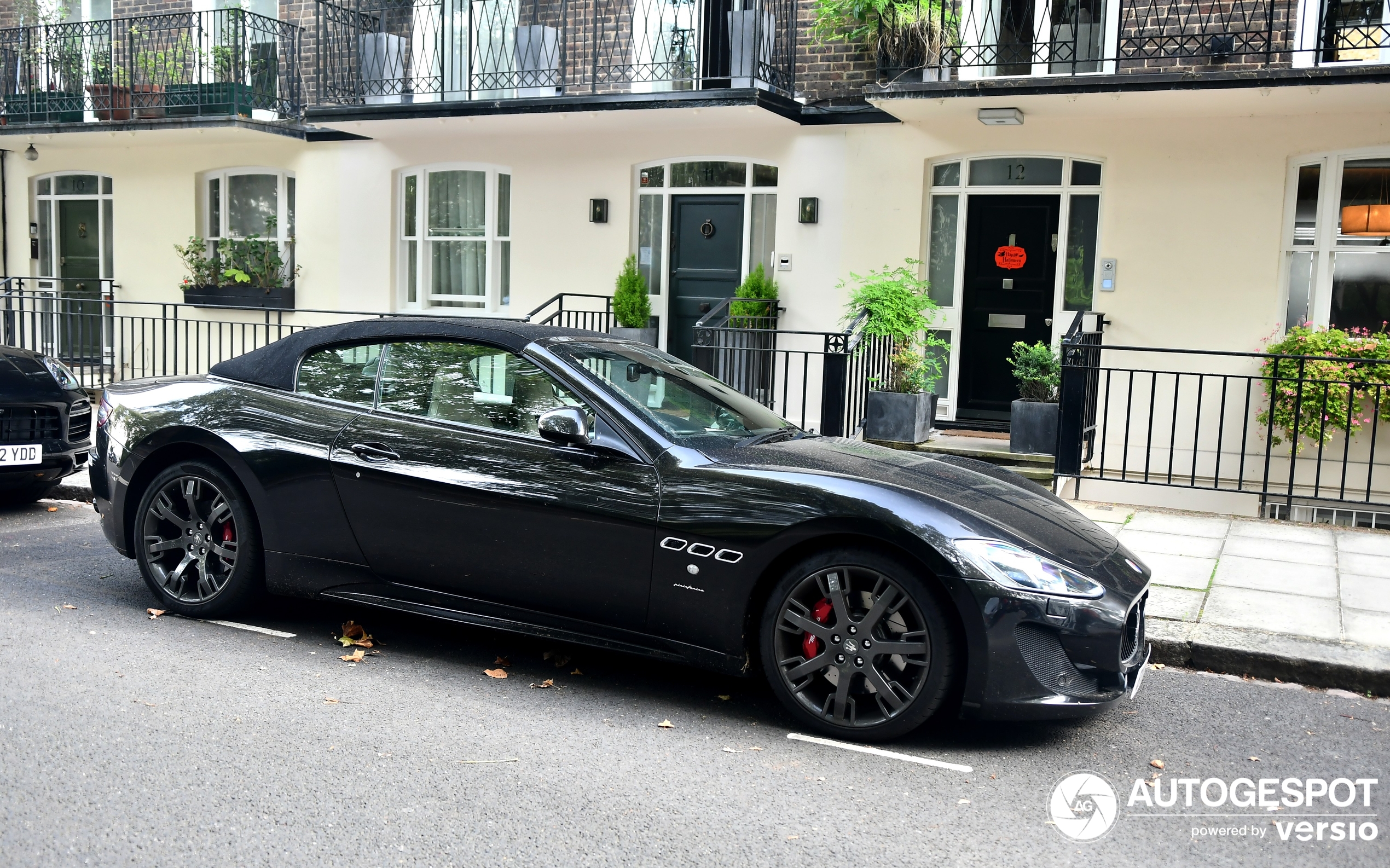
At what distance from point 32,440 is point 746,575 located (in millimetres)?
5849

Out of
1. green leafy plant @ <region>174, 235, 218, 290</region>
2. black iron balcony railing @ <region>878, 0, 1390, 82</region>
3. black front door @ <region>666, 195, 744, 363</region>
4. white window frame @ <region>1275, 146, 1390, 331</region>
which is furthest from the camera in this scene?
green leafy plant @ <region>174, 235, 218, 290</region>

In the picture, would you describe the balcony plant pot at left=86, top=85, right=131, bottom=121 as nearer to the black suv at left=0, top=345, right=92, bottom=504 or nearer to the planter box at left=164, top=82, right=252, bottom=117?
the planter box at left=164, top=82, right=252, bottom=117

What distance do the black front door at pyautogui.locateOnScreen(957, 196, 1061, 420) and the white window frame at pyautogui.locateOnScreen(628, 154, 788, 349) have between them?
2.11 meters

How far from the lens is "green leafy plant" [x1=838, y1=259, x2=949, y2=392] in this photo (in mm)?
10125

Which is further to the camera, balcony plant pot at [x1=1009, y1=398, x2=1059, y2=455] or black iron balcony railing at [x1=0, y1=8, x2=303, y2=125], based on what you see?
black iron balcony railing at [x1=0, y1=8, x2=303, y2=125]

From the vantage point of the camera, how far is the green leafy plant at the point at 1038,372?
392 inches

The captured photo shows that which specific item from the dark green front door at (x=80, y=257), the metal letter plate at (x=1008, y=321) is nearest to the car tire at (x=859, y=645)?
the metal letter plate at (x=1008, y=321)

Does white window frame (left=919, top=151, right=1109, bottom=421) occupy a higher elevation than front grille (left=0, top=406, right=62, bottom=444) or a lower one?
higher

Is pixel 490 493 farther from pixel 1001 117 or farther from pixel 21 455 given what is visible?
pixel 1001 117

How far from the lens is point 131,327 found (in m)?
15.8

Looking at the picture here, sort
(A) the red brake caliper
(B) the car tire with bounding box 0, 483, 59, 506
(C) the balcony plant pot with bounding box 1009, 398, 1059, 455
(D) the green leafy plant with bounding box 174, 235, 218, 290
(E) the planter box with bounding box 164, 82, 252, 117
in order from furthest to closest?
1. (D) the green leafy plant with bounding box 174, 235, 218, 290
2. (E) the planter box with bounding box 164, 82, 252, 117
3. (C) the balcony plant pot with bounding box 1009, 398, 1059, 455
4. (B) the car tire with bounding box 0, 483, 59, 506
5. (A) the red brake caliper

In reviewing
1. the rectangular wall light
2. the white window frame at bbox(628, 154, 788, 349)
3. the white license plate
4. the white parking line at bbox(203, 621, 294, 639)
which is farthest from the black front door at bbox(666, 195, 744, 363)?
the white parking line at bbox(203, 621, 294, 639)

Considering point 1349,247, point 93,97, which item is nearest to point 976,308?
point 1349,247

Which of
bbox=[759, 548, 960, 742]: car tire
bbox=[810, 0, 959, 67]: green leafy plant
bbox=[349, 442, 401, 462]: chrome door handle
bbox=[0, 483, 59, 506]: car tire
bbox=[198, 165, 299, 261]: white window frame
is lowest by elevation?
bbox=[0, 483, 59, 506]: car tire
